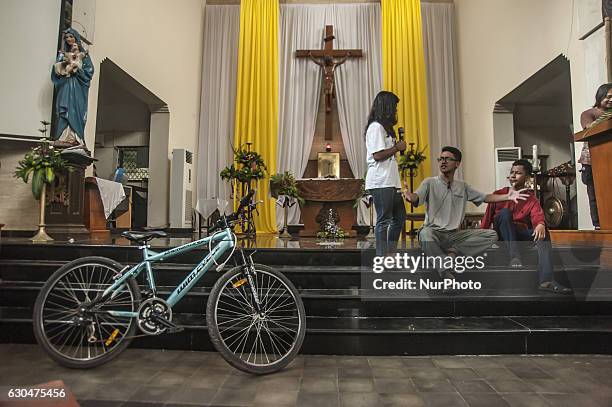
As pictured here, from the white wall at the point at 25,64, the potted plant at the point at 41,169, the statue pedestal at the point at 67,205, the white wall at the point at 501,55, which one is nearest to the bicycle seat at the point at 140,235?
the potted plant at the point at 41,169

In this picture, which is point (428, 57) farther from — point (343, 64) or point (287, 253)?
point (287, 253)

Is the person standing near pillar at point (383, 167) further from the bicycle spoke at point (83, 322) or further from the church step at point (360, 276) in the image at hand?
the bicycle spoke at point (83, 322)

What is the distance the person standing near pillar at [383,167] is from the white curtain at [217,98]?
20.2 feet

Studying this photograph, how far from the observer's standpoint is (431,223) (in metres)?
3.09

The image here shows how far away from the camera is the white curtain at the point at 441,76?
892cm

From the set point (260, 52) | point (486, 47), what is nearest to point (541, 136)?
point (486, 47)

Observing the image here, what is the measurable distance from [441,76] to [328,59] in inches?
99.5

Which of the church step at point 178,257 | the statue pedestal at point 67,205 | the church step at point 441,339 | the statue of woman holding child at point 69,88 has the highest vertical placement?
the statue of woman holding child at point 69,88

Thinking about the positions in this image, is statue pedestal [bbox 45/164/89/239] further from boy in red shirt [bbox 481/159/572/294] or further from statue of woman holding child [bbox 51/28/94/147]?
boy in red shirt [bbox 481/159/572/294]

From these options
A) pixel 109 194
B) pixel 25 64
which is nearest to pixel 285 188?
pixel 109 194

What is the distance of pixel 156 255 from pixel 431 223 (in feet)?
6.38

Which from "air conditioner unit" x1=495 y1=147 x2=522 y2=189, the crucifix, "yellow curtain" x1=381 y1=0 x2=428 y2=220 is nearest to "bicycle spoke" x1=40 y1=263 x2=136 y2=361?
"air conditioner unit" x1=495 y1=147 x2=522 y2=189

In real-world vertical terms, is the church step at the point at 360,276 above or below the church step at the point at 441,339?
above

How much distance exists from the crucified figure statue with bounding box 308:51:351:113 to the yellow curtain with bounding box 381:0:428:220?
0.99 meters
